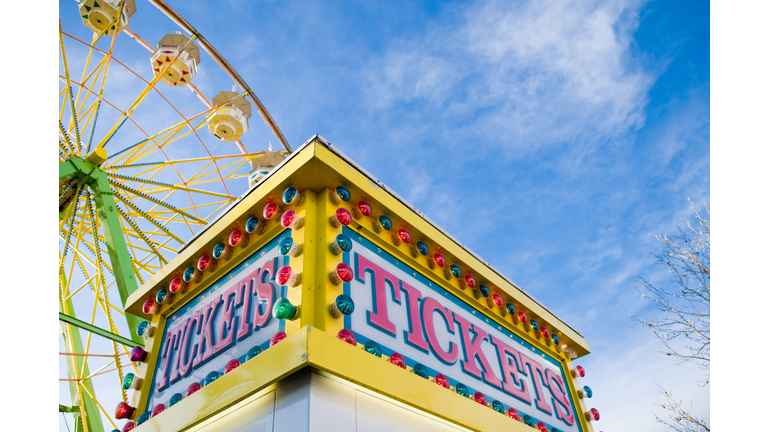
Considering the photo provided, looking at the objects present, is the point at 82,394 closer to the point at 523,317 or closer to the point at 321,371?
the point at 523,317

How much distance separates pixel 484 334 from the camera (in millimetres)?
4172

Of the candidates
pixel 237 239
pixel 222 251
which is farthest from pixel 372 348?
pixel 222 251

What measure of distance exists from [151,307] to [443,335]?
2.48m

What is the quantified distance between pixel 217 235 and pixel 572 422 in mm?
3969

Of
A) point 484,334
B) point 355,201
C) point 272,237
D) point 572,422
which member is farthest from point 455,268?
point 572,422

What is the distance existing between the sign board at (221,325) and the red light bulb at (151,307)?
271mm

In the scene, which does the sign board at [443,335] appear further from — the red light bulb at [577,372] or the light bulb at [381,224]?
the red light bulb at [577,372]

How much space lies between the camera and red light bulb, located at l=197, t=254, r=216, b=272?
3695 millimetres

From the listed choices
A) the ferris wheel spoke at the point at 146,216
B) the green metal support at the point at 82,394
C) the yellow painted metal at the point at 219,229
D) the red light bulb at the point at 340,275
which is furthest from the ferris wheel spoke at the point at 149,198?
the red light bulb at the point at 340,275

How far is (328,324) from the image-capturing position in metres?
2.65

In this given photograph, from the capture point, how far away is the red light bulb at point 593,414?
516 centimetres

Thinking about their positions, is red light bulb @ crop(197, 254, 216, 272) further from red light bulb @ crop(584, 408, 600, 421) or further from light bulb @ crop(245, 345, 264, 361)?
red light bulb @ crop(584, 408, 600, 421)

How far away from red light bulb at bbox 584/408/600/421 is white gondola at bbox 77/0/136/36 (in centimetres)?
955

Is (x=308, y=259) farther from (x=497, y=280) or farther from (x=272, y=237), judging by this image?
(x=497, y=280)
